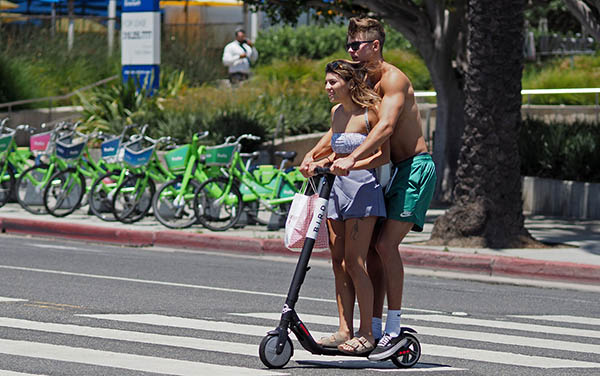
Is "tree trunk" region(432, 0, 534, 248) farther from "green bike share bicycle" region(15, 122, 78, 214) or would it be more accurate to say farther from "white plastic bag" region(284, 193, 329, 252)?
"white plastic bag" region(284, 193, 329, 252)

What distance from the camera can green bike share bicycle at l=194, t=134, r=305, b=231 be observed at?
15641 millimetres

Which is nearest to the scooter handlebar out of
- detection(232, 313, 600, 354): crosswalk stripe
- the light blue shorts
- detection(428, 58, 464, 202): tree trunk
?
the light blue shorts

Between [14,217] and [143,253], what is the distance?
11.1 feet

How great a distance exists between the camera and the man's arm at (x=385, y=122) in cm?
677

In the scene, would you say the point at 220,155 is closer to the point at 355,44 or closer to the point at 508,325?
the point at 508,325

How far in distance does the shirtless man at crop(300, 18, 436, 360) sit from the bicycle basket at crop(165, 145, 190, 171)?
9081 millimetres

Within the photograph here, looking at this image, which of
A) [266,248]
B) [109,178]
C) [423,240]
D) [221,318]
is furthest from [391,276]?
[109,178]

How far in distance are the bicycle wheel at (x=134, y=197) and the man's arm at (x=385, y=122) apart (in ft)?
31.2

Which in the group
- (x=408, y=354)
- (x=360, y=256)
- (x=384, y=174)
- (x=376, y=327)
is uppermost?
(x=384, y=174)

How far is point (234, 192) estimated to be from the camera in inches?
620

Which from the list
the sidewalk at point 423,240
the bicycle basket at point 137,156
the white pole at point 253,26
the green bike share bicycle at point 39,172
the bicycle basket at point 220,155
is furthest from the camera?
the white pole at point 253,26

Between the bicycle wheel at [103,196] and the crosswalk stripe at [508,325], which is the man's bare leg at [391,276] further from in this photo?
the bicycle wheel at [103,196]

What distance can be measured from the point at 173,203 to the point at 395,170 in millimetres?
9098

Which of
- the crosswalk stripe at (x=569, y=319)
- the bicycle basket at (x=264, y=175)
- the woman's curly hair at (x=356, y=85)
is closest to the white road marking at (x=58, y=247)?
the bicycle basket at (x=264, y=175)
